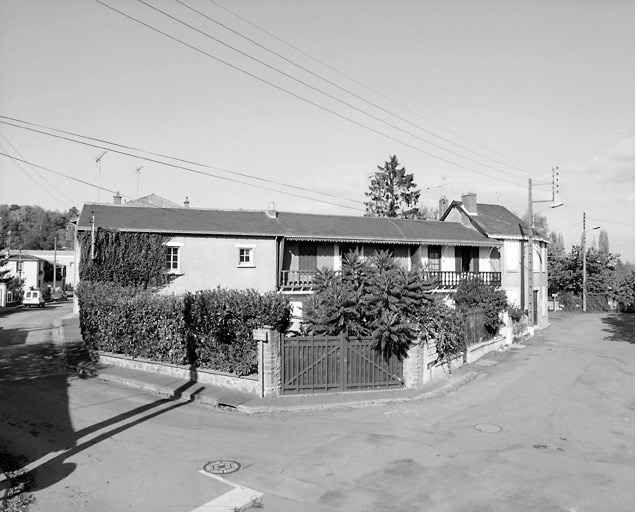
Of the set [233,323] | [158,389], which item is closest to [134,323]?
[158,389]

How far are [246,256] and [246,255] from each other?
0.06 m

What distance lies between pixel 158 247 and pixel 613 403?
20425 mm

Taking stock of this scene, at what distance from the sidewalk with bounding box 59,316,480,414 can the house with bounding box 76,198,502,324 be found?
27.8ft

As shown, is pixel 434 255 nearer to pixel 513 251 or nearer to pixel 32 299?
pixel 513 251

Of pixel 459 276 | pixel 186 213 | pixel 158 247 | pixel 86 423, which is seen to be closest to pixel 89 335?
pixel 158 247

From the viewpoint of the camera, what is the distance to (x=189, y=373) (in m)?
15.8

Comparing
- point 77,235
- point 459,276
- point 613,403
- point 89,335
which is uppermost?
point 77,235

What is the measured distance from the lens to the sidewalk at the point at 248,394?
13.3m

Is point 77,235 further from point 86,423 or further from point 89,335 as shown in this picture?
point 86,423

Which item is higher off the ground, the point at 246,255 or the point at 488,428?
the point at 246,255

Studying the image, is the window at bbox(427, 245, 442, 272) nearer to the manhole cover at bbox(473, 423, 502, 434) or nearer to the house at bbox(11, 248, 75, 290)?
the manhole cover at bbox(473, 423, 502, 434)

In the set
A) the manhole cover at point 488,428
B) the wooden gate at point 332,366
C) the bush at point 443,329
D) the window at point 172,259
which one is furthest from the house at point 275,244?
the manhole cover at point 488,428

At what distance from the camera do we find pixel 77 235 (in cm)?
2570

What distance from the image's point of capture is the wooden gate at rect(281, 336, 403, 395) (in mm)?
14328
